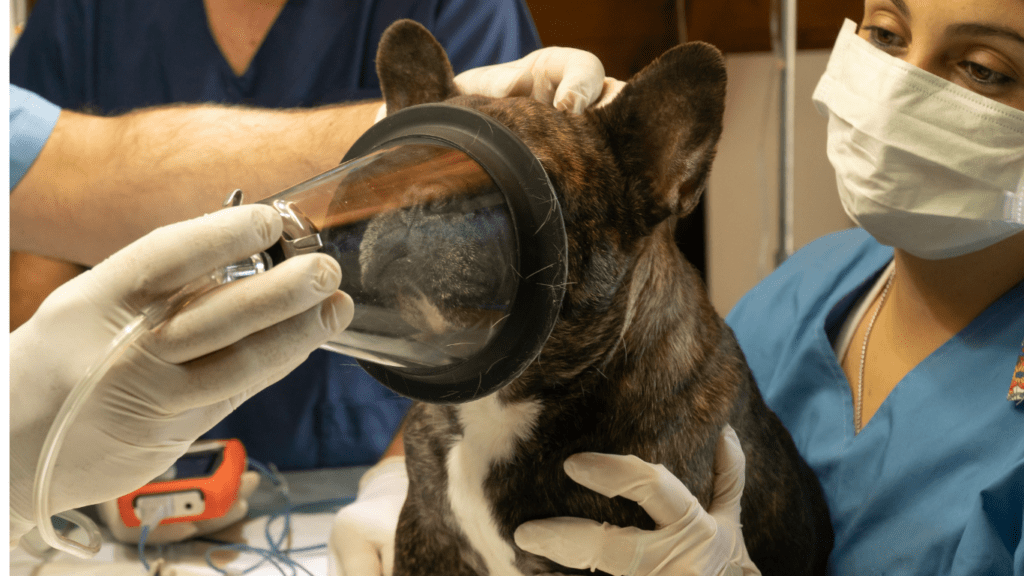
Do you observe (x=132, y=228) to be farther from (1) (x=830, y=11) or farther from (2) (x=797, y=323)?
(1) (x=830, y=11)

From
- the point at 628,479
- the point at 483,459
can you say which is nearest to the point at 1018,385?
the point at 628,479

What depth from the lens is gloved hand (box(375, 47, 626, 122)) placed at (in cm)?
108

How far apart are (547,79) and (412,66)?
0.23 meters

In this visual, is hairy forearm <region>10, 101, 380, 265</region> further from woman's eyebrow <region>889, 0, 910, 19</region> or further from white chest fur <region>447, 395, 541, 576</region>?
woman's eyebrow <region>889, 0, 910, 19</region>

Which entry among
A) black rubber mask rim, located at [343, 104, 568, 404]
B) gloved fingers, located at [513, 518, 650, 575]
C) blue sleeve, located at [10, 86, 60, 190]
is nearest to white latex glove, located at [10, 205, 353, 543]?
black rubber mask rim, located at [343, 104, 568, 404]

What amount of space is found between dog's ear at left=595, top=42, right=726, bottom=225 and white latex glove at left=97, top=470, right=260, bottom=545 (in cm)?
106

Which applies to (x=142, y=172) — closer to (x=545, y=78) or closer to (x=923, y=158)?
(x=545, y=78)

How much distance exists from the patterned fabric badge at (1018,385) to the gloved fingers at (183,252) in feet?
3.61

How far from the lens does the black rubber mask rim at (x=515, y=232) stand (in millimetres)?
720

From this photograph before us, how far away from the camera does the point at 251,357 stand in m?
0.67

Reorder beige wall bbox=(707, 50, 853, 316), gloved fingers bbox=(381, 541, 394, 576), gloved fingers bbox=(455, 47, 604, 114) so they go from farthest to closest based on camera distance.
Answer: beige wall bbox=(707, 50, 853, 316), gloved fingers bbox=(381, 541, 394, 576), gloved fingers bbox=(455, 47, 604, 114)

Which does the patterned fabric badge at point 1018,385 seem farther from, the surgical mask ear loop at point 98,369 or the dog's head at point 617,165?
the surgical mask ear loop at point 98,369

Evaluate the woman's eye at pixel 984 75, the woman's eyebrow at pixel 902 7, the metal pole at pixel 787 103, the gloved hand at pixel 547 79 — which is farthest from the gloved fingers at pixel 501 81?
the metal pole at pixel 787 103

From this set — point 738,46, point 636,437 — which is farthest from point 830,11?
point 636,437
